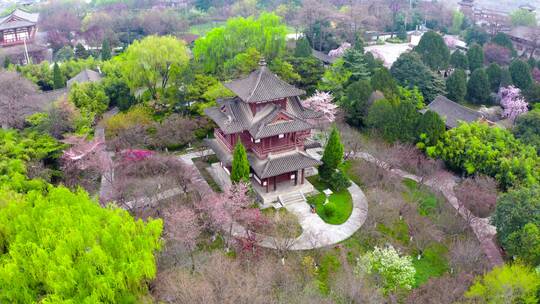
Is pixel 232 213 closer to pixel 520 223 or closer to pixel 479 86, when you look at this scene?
pixel 520 223

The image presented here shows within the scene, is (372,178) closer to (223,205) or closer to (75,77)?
(223,205)

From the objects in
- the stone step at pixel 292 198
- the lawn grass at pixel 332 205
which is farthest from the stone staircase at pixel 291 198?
the lawn grass at pixel 332 205

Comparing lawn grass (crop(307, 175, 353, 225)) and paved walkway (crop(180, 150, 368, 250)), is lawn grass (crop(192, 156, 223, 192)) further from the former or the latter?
lawn grass (crop(307, 175, 353, 225))

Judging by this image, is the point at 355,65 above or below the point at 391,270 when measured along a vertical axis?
above

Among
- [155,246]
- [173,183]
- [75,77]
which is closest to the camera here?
[155,246]

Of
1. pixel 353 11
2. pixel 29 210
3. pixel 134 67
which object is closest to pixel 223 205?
pixel 29 210

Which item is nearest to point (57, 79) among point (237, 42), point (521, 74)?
point (237, 42)
